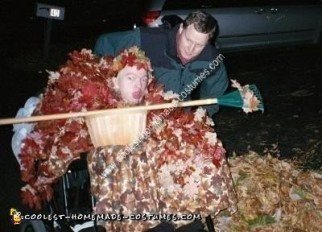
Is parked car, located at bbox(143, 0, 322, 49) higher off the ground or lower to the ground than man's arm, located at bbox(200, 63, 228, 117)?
higher

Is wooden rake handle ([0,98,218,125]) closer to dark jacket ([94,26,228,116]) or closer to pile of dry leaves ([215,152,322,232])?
dark jacket ([94,26,228,116])

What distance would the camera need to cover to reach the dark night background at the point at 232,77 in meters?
5.66

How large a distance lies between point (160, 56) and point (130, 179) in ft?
5.28

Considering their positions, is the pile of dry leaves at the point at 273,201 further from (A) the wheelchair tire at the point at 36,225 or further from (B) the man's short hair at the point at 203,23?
(A) the wheelchair tire at the point at 36,225

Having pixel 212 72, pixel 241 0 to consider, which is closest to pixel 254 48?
pixel 241 0

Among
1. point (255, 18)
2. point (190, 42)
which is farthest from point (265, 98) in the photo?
point (190, 42)

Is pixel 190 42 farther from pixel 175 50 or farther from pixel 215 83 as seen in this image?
pixel 215 83

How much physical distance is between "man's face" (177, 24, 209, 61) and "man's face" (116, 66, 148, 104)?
2.50 ft

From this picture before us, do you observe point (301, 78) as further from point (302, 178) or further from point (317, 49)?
point (302, 178)

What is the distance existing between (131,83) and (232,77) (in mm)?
5891

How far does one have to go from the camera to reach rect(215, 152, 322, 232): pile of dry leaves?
402 centimetres

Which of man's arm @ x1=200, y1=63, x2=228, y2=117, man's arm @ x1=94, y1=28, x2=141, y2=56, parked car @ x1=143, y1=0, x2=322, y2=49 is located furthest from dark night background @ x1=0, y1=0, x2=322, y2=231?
man's arm @ x1=94, y1=28, x2=141, y2=56

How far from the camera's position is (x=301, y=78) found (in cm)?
869

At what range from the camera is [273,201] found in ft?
13.5
